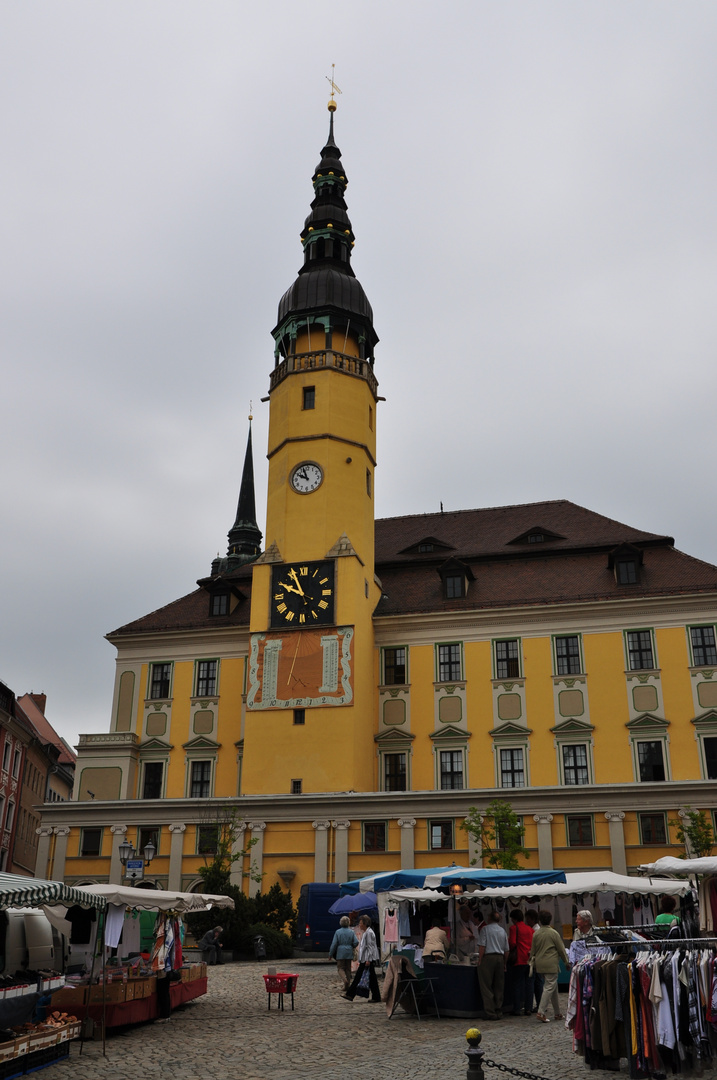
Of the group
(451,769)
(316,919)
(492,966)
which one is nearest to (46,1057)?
(492,966)

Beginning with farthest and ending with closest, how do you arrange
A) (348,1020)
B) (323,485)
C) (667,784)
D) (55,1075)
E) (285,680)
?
(323,485)
(285,680)
(667,784)
(348,1020)
(55,1075)

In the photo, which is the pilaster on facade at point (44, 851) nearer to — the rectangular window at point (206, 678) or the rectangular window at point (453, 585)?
the rectangular window at point (206, 678)

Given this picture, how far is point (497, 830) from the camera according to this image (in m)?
35.3

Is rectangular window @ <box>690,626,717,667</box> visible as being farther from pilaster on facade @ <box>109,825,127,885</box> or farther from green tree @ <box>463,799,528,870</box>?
pilaster on facade @ <box>109,825,127,885</box>

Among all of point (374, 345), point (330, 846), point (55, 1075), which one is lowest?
point (55, 1075)

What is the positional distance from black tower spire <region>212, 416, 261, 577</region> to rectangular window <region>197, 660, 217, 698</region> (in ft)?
98.8

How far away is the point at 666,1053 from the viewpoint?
36.9ft

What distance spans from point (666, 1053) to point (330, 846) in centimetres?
2733

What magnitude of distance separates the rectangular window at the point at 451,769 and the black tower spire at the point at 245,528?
36452 mm

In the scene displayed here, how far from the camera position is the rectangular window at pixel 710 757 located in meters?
38.1

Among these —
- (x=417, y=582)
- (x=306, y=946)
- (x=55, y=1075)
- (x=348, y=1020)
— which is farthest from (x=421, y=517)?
(x=55, y=1075)

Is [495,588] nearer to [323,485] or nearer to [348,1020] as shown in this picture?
[323,485]

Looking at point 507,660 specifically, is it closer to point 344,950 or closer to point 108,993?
point 344,950

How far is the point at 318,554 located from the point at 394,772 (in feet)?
30.6
